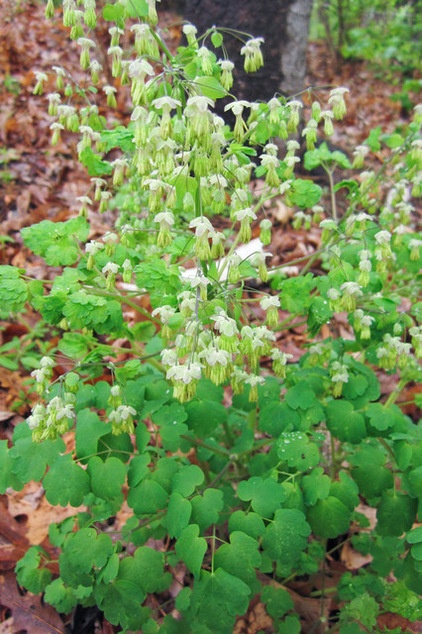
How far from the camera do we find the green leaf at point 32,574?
2045 millimetres

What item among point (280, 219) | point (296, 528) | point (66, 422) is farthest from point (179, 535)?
point (280, 219)

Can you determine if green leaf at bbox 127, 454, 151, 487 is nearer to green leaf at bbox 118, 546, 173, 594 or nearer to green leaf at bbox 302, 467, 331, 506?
green leaf at bbox 118, 546, 173, 594

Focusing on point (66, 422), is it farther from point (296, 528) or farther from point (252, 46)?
point (252, 46)

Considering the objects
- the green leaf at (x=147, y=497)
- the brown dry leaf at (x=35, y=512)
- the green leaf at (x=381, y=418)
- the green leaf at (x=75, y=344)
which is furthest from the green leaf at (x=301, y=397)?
the brown dry leaf at (x=35, y=512)

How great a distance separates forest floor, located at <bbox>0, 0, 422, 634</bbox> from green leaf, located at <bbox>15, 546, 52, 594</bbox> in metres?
0.24

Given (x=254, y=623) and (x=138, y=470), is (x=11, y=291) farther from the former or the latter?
(x=254, y=623)

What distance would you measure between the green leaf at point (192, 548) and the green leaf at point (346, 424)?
2.01 feet

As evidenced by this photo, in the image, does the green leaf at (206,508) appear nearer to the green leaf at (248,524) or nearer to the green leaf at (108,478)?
the green leaf at (248,524)

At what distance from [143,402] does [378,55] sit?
23.2 ft

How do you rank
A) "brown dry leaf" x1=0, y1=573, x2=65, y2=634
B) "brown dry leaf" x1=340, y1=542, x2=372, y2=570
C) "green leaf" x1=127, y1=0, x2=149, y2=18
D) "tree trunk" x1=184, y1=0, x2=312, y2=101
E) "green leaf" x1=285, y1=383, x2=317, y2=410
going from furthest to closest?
"tree trunk" x1=184, y1=0, x2=312, y2=101, "brown dry leaf" x1=340, y1=542, x2=372, y2=570, "brown dry leaf" x1=0, y1=573, x2=65, y2=634, "green leaf" x1=285, y1=383, x2=317, y2=410, "green leaf" x1=127, y1=0, x2=149, y2=18

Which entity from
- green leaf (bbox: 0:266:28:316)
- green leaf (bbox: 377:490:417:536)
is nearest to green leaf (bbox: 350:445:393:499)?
green leaf (bbox: 377:490:417:536)

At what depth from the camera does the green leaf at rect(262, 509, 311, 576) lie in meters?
1.67

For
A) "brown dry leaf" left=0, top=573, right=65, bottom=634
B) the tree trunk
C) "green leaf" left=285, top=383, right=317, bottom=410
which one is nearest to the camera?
"green leaf" left=285, top=383, right=317, bottom=410

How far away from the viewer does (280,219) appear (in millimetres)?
4250
